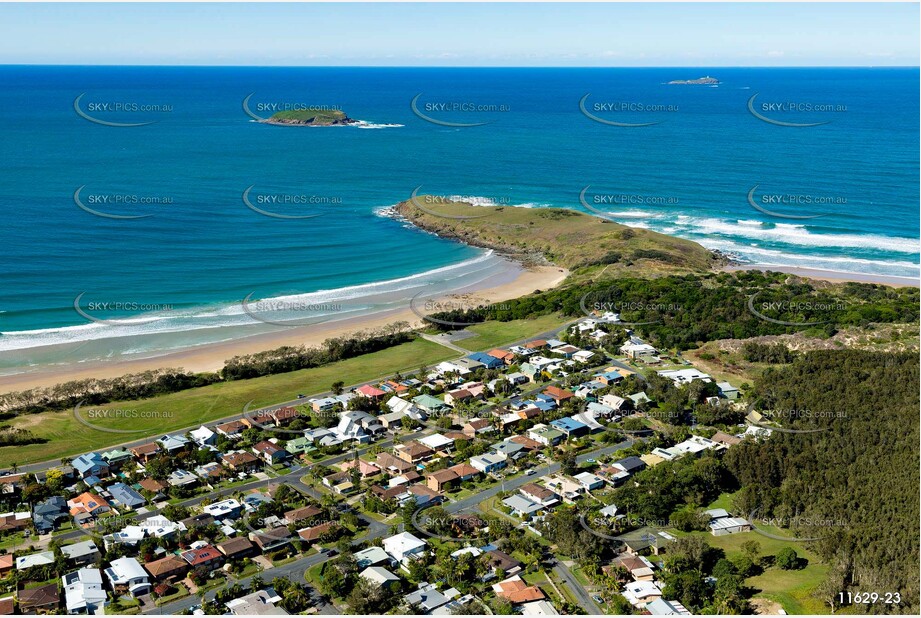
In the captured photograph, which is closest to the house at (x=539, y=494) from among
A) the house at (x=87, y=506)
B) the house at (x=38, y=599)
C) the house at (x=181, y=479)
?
the house at (x=181, y=479)

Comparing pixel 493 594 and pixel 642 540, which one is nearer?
pixel 493 594

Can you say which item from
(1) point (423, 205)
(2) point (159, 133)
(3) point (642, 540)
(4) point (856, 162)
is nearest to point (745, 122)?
(4) point (856, 162)

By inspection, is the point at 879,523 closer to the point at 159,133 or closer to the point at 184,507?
the point at 184,507

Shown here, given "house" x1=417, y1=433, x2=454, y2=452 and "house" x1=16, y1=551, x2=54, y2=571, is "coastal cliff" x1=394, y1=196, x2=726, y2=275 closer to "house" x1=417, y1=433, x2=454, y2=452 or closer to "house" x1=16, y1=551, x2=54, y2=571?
"house" x1=417, y1=433, x2=454, y2=452

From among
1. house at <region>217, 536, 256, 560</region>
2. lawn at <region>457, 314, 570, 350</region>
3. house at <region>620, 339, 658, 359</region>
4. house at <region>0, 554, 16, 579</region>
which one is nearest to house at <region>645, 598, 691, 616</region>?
house at <region>217, 536, 256, 560</region>

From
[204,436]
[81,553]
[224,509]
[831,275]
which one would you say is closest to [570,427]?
[224,509]

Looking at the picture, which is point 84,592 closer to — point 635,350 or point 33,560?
point 33,560

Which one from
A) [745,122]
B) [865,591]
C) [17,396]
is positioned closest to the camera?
[865,591]
